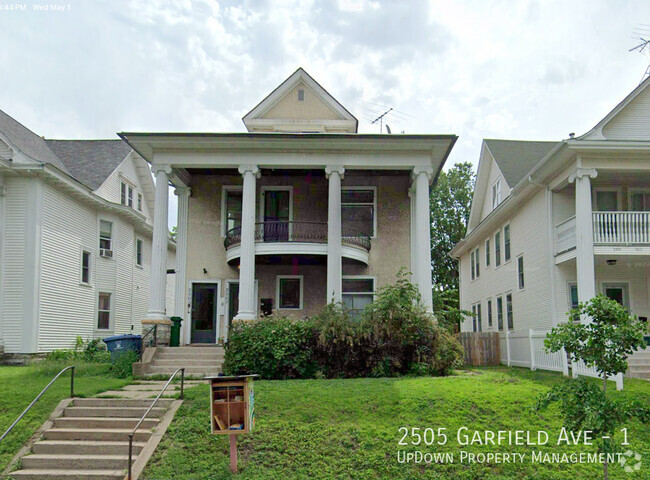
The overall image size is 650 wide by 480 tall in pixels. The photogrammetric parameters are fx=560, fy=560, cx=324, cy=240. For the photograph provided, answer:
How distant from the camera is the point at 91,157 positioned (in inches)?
985

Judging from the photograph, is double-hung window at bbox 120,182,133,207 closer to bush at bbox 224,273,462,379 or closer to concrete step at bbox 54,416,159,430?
bush at bbox 224,273,462,379

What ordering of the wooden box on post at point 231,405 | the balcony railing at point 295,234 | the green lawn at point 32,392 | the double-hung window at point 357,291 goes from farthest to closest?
1. the double-hung window at point 357,291
2. the balcony railing at point 295,234
3. the green lawn at point 32,392
4. the wooden box on post at point 231,405

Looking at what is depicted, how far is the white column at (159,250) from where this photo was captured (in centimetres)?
1655

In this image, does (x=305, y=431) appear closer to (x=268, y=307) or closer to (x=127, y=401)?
(x=127, y=401)

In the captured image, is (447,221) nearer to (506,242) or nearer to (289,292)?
(506,242)

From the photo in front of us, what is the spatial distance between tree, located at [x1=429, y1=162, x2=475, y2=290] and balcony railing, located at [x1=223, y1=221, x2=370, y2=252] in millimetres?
26926

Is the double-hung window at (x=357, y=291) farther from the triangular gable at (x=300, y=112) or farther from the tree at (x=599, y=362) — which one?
the tree at (x=599, y=362)

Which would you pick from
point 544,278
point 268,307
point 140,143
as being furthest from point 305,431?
point 544,278

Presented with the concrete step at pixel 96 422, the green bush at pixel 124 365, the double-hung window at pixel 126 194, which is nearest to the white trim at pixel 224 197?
the green bush at pixel 124 365

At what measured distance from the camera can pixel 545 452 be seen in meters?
8.38

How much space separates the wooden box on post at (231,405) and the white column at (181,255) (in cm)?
1073

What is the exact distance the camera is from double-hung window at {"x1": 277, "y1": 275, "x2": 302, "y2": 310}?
19.0 meters

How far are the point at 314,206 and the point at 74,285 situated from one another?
9782 mm

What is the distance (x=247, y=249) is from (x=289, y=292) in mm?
3050
